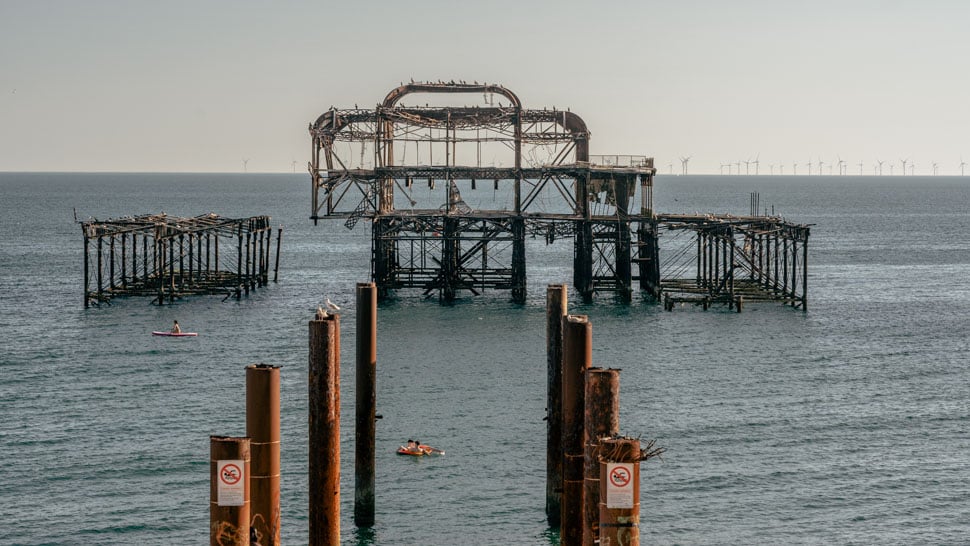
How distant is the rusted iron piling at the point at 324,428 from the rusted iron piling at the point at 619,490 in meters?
6.74

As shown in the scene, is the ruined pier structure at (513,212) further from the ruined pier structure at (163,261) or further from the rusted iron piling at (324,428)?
the rusted iron piling at (324,428)

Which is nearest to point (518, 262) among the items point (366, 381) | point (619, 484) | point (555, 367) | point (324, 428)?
point (366, 381)

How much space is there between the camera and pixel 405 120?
87.2 m

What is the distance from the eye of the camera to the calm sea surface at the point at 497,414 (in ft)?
125

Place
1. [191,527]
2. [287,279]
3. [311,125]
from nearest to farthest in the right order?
[191,527] → [311,125] → [287,279]

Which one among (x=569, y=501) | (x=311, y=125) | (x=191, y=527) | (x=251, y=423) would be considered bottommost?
(x=191, y=527)

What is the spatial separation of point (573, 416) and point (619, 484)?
4660 millimetres

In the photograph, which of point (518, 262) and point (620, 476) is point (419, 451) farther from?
point (518, 262)

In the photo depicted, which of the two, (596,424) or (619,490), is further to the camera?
(596,424)

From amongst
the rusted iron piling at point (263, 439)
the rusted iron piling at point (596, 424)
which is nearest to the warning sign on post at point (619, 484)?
the rusted iron piling at point (596, 424)

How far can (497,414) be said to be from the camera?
2026 inches

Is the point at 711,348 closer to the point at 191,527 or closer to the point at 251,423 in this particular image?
the point at 191,527

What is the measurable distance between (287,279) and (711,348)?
46209mm

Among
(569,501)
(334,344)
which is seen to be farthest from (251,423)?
(569,501)
